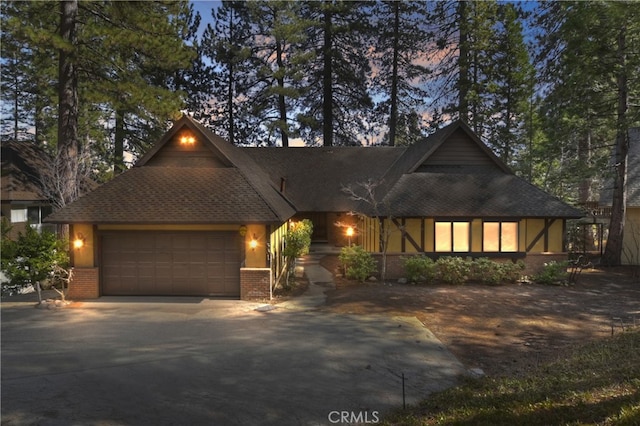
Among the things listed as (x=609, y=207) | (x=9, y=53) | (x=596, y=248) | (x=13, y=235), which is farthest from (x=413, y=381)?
(x=596, y=248)

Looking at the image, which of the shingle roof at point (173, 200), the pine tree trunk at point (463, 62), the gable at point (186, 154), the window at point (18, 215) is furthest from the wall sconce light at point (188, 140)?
Result: the pine tree trunk at point (463, 62)

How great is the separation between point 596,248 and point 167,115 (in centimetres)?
2864

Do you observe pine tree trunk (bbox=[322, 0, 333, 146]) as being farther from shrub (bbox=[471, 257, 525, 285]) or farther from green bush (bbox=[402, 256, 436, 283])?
shrub (bbox=[471, 257, 525, 285])

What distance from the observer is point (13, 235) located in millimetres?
22750

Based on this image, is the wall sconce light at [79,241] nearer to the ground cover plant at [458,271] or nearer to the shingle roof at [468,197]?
the shingle roof at [468,197]

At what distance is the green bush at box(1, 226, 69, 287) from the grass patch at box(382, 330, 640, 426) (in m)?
13.1

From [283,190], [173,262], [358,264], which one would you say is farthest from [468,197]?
[173,262]

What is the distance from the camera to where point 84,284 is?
1441 centimetres

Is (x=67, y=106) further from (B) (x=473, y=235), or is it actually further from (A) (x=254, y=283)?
(B) (x=473, y=235)

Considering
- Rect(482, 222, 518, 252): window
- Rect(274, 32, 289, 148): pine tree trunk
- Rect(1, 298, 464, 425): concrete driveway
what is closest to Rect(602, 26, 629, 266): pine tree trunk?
Rect(482, 222, 518, 252): window

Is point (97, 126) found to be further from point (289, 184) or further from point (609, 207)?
point (609, 207)

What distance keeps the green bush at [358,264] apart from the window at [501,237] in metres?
5.47

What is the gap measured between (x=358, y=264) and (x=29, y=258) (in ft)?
40.2

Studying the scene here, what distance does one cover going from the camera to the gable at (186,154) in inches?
656
